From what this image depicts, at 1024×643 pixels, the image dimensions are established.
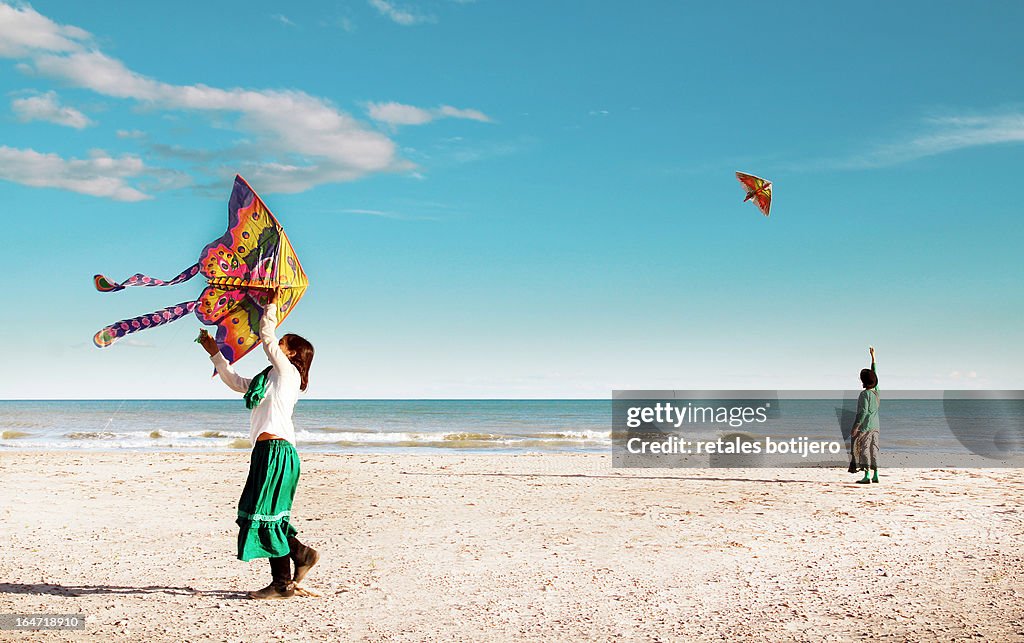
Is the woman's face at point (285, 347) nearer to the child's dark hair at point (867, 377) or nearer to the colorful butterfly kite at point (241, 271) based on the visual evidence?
the colorful butterfly kite at point (241, 271)

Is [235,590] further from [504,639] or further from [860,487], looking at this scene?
[860,487]

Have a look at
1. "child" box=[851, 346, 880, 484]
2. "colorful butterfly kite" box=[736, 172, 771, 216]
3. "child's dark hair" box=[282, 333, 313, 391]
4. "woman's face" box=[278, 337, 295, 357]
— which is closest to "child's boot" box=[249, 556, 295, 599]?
"child's dark hair" box=[282, 333, 313, 391]

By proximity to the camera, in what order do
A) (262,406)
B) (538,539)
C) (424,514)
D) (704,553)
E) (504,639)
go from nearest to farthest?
(504,639) < (262,406) < (704,553) < (538,539) < (424,514)

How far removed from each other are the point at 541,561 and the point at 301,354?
3034mm

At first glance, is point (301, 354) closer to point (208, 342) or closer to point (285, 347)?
point (285, 347)

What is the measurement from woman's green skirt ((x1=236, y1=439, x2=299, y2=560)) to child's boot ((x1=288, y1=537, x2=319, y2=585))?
21 cm

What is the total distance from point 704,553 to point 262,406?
14.6 feet

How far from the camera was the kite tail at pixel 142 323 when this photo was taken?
5316 millimetres

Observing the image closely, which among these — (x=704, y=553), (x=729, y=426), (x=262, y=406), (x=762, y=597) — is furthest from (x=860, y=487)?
(x=729, y=426)

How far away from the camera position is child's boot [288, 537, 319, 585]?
6035 mm

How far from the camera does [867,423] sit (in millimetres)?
13164

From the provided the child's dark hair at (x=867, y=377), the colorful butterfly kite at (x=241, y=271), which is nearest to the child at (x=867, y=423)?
the child's dark hair at (x=867, y=377)

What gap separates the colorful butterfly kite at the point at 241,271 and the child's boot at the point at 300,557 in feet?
5.53

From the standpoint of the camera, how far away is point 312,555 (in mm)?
6121
